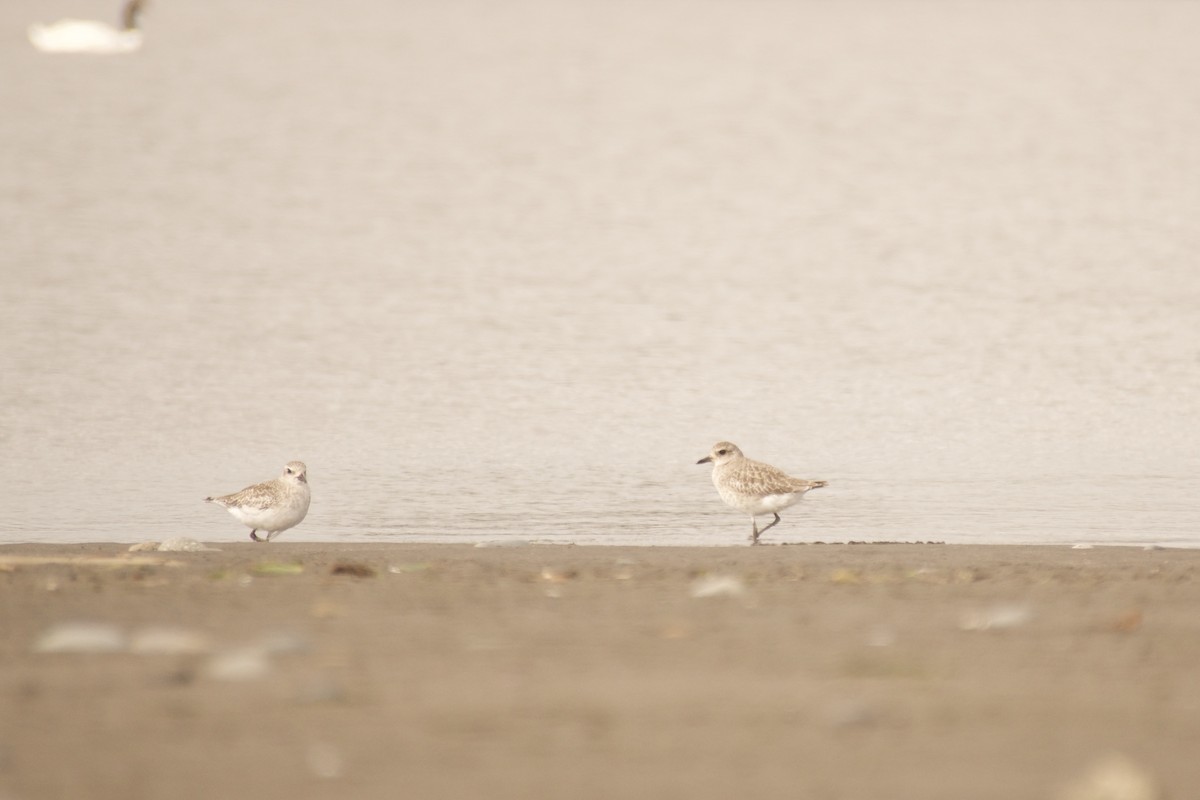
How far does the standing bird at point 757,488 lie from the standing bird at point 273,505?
3130 mm

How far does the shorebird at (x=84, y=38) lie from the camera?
147 ft

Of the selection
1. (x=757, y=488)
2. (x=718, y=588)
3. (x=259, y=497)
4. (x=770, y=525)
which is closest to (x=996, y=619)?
(x=718, y=588)

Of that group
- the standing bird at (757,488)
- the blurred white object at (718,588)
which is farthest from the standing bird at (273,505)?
the blurred white object at (718,588)

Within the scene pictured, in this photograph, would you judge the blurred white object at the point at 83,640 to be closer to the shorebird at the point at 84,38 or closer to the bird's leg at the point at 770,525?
the bird's leg at the point at 770,525

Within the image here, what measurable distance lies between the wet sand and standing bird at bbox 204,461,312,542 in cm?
333

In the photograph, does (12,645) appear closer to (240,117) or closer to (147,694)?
(147,694)

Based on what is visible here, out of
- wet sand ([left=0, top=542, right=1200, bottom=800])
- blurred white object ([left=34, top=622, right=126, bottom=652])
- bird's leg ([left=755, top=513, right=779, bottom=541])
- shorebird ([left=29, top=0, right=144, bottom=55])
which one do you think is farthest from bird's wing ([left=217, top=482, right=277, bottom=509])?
shorebird ([left=29, top=0, right=144, bottom=55])

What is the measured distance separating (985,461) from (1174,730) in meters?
11.2

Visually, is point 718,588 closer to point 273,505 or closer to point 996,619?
point 996,619

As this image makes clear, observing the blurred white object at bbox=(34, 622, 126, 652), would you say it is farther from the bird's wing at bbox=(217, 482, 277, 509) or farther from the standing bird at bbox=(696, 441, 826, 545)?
the standing bird at bbox=(696, 441, 826, 545)

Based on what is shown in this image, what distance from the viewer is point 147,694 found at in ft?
20.1

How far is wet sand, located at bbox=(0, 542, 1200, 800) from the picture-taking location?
5250 mm

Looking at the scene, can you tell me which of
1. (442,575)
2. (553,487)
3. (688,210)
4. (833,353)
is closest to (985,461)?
(553,487)

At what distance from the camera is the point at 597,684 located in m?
6.36
